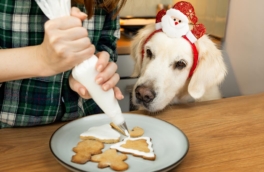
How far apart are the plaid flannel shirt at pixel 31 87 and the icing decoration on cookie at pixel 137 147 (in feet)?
1.02

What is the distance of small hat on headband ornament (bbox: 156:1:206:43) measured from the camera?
119 centimetres

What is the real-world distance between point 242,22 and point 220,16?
207mm

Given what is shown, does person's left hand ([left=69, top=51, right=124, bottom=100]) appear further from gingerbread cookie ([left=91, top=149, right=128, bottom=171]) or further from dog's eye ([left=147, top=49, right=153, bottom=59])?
dog's eye ([left=147, top=49, right=153, bottom=59])

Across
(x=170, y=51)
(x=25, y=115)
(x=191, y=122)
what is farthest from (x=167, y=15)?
(x=25, y=115)

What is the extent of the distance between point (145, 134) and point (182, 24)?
598 mm

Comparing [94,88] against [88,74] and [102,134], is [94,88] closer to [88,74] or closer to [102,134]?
[88,74]

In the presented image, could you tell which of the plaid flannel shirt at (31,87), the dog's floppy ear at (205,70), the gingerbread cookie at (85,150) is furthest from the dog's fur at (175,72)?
the gingerbread cookie at (85,150)

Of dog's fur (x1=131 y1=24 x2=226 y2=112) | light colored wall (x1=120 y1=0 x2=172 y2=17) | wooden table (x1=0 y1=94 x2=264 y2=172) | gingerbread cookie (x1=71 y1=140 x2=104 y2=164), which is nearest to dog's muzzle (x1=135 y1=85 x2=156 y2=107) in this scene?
dog's fur (x1=131 y1=24 x2=226 y2=112)

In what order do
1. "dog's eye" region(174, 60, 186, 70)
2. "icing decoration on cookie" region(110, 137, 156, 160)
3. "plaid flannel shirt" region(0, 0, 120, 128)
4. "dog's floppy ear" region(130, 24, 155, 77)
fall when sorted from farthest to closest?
"dog's floppy ear" region(130, 24, 155, 77)
"dog's eye" region(174, 60, 186, 70)
"plaid flannel shirt" region(0, 0, 120, 128)
"icing decoration on cookie" region(110, 137, 156, 160)

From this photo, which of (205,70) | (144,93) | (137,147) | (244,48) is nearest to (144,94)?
(144,93)

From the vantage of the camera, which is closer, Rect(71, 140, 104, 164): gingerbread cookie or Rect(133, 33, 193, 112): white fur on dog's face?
Rect(71, 140, 104, 164): gingerbread cookie

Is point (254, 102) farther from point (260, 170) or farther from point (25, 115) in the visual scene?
point (25, 115)

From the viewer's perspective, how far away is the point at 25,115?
91 cm

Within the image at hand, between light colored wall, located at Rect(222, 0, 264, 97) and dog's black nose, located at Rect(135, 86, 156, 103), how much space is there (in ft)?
2.98
